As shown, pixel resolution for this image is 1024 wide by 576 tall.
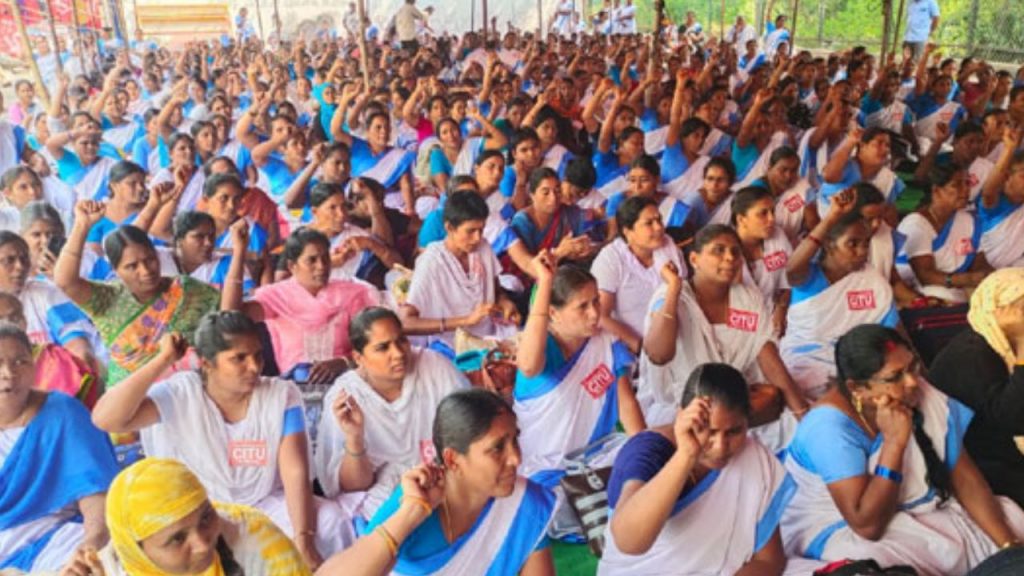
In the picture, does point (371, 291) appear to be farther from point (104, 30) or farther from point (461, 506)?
point (104, 30)

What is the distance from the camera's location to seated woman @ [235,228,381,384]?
3.31 m

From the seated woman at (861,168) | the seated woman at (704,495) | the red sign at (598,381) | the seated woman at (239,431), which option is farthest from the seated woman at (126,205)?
the seated woman at (861,168)

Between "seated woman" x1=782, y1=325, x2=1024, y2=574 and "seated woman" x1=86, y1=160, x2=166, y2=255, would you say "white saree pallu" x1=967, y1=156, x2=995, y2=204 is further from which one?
"seated woman" x1=86, y1=160, x2=166, y2=255

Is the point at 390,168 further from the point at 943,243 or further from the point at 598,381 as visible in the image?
the point at 943,243

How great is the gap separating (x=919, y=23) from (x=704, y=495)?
11.2 m

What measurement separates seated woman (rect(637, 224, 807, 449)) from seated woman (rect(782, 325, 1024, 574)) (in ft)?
2.47

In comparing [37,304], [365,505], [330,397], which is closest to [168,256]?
[37,304]

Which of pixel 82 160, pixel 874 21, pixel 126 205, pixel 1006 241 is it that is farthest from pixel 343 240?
pixel 874 21

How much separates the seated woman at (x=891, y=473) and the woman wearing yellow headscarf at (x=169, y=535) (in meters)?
1.39

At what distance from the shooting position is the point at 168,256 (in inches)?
143

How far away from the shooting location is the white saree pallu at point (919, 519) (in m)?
2.20

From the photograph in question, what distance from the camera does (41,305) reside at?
10.4 feet

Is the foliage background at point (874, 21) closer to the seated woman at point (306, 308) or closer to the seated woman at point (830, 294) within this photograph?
the seated woman at point (830, 294)

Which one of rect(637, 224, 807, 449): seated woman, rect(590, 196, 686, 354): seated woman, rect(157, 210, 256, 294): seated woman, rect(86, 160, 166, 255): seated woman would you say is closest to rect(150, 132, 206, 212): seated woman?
rect(86, 160, 166, 255): seated woman
